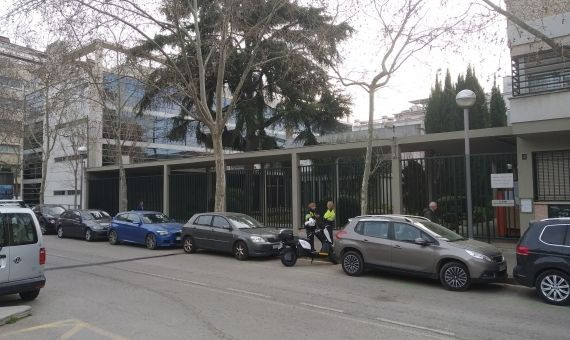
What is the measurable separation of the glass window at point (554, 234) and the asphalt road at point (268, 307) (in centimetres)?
114

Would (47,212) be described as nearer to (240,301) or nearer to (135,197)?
(135,197)

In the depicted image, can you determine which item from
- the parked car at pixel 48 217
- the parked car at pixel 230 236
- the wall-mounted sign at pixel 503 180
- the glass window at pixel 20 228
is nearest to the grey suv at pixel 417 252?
the parked car at pixel 230 236

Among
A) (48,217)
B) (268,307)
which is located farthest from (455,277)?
(48,217)

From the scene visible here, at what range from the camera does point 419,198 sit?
18.0 metres

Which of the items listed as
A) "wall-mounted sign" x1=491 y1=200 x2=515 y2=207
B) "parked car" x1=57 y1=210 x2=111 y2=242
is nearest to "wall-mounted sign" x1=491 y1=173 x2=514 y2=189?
"wall-mounted sign" x1=491 y1=200 x2=515 y2=207

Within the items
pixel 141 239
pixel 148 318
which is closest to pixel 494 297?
pixel 148 318

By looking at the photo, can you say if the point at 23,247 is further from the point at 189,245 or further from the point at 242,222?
the point at 189,245

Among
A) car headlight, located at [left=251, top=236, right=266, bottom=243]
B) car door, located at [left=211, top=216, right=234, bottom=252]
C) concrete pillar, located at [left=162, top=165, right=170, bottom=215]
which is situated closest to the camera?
car headlight, located at [left=251, top=236, right=266, bottom=243]

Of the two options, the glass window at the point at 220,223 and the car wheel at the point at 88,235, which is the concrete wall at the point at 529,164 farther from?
the car wheel at the point at 88,235

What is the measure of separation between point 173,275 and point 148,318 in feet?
14.1

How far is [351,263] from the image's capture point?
11.4 meters

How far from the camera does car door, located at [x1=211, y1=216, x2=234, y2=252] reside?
14703 millimetres

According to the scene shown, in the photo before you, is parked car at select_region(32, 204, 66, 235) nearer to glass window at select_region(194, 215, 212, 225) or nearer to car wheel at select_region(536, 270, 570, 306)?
glass window at select_region(194, 215, 212, 225)

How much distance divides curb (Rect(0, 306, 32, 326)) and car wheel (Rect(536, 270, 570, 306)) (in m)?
8.74
